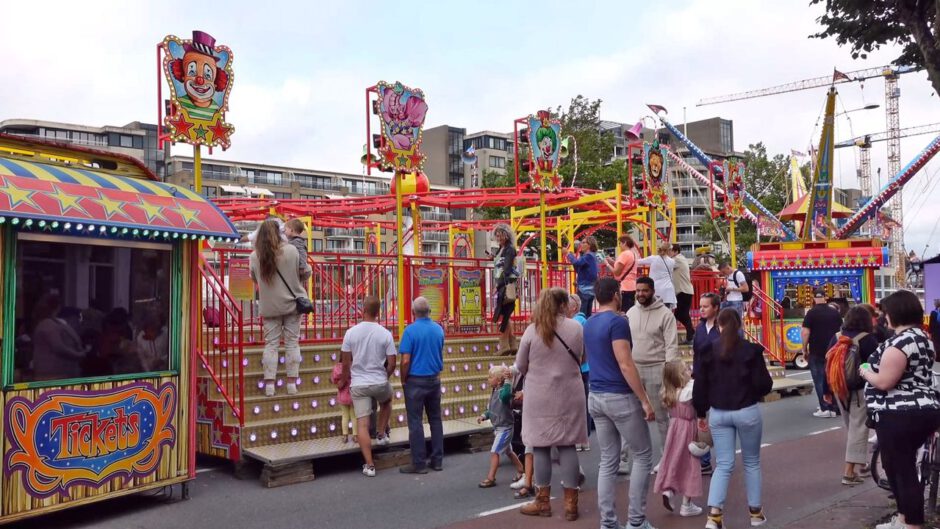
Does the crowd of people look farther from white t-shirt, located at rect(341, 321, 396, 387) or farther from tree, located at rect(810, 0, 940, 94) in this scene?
tree, located at rect(810, 0, 940, 94)

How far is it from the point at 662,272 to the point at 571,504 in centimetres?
661

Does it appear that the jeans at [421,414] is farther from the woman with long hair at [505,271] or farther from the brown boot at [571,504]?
the woman with long hair at [505,271]

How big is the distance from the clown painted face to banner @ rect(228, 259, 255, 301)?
7.05 ft

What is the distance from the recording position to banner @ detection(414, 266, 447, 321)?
12.4 metres

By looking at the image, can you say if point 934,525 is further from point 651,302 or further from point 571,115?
point 571,115

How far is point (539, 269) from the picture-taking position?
14.8 m

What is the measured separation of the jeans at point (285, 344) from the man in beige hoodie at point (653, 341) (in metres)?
3.78

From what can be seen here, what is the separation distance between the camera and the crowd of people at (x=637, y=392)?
5.69 m

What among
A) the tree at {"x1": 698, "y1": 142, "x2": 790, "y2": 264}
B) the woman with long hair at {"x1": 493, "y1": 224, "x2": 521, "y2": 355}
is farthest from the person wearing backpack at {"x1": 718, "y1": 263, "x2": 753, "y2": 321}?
the tree at {"x1": 698, "y1": 142, "x2": 790, "y2": 264}

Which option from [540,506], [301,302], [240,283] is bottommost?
[540,506]

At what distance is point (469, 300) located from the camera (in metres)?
12.8

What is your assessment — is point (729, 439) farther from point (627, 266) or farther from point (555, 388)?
point (627, 266)

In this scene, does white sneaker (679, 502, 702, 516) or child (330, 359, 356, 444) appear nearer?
white sneaker (679, 502, 702, 516)

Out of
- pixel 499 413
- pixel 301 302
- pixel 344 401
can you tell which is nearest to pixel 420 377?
pixel 344 401
